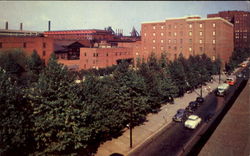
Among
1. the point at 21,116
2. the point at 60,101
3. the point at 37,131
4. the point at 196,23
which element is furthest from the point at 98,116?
the point at 196,23

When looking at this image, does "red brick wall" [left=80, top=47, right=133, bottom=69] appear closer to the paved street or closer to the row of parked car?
the row of parked car

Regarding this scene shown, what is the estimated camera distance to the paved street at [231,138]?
1511cm

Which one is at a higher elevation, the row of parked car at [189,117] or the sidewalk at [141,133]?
the row of parked car at [189,117]

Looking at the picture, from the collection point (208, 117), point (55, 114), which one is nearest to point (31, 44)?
point (55, 114)

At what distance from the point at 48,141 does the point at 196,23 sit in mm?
66980

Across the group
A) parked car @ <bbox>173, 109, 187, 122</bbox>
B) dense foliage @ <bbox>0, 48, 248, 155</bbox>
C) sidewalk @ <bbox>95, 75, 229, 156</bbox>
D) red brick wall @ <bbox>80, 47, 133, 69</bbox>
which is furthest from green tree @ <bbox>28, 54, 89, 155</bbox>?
red brick wall @ <bbox>80, 47, 133, 69</bbox>

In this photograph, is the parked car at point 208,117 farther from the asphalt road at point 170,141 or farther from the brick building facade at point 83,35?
the brick building facade at point 83,35

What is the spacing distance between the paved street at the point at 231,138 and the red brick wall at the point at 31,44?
5077cm

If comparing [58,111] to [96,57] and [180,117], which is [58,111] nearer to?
[180,117]

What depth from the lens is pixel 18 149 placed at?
1471cm

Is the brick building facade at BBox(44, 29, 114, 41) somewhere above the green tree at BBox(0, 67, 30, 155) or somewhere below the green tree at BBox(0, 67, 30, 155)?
above

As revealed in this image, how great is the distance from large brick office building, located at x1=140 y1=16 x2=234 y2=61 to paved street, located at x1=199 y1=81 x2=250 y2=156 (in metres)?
51.3

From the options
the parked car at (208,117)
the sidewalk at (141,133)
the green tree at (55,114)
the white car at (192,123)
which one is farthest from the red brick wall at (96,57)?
the green tree at (55,114)

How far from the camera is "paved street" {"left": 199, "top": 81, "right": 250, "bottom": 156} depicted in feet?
49.6
